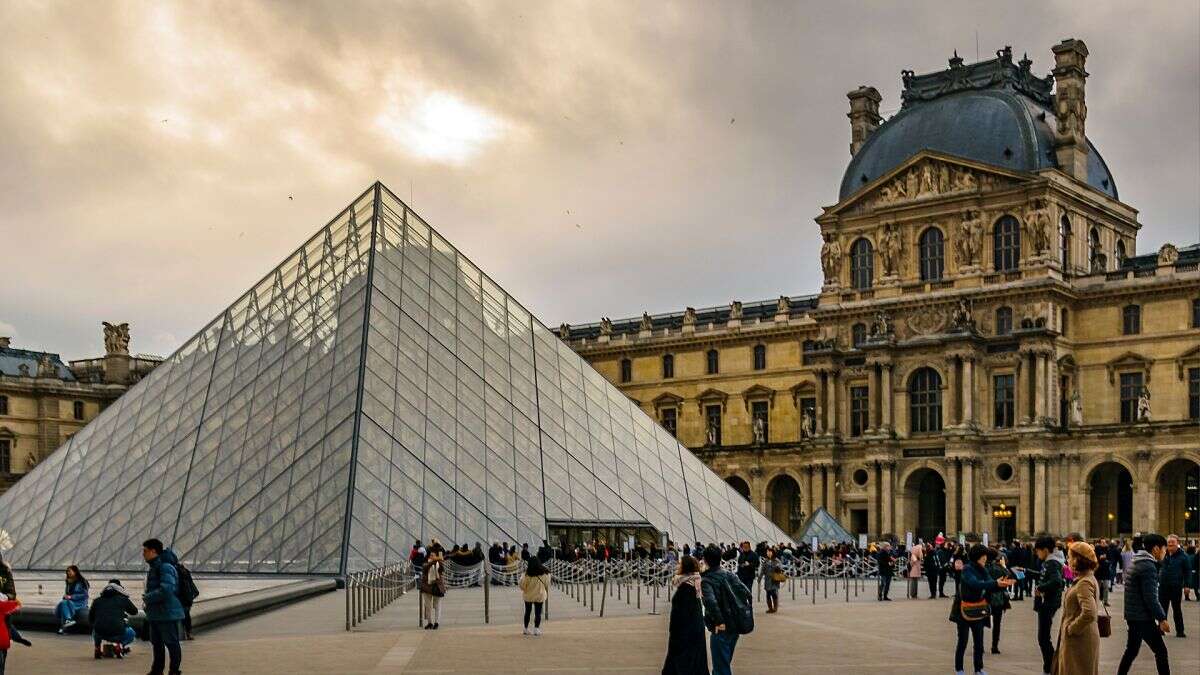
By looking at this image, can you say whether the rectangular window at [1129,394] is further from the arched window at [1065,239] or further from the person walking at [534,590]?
the person walking at [534,590]

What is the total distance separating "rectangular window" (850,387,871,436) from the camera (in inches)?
2683

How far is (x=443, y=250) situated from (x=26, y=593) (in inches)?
765

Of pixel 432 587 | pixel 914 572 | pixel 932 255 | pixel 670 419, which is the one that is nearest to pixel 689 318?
pixel 670 419

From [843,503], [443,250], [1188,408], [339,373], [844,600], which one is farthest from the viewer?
[843,503]

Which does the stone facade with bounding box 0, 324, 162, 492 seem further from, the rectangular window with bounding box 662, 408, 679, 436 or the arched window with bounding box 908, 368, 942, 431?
the arched window with bounding box 908, 368, 942, 431

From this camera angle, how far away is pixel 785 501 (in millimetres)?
73812

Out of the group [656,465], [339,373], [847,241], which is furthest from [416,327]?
[847,241]

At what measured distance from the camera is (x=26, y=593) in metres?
29.2

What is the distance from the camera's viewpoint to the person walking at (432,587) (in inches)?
889

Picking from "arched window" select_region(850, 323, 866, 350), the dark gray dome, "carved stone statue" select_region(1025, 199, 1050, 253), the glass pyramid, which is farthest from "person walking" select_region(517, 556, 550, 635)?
"arched window" select_region(850, 323, 866, 350)

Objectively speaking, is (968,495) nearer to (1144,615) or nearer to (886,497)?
(886,497)

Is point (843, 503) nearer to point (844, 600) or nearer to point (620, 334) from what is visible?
point (620, 334)

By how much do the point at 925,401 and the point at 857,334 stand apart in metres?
4.47

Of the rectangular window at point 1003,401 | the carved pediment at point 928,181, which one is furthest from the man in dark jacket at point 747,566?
the carved pediment at point 928,181
